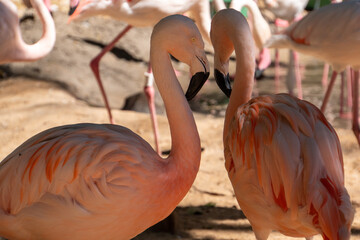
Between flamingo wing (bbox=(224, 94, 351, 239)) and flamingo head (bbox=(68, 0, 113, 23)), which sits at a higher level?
flamingo head (bbox=(68, 0, 113, 23))

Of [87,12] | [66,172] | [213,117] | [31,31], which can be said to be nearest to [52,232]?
[66,172]

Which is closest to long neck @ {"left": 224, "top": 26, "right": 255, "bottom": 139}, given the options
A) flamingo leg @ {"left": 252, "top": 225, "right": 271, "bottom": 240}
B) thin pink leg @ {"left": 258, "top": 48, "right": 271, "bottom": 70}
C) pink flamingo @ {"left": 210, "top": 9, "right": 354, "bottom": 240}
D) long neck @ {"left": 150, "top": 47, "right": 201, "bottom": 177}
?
pink flamingo @ {"left": 210, "top": 9, "right": 354, "bottom": 240}

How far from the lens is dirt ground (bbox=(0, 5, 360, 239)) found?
336 centimetres

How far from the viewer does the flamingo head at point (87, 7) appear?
4219 mm

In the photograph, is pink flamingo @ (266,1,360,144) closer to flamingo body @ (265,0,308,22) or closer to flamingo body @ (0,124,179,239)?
flamingo body @ (0,124,179,239)

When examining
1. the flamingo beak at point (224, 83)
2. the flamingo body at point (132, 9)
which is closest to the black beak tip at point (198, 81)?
the flamingo beak at point (224, 83)

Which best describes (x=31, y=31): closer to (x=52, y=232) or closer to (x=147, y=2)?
(x=147, y=2)

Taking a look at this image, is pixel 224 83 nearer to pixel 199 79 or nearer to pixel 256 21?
pixel 199 79

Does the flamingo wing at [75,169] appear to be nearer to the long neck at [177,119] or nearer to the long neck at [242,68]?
the long neck at [177,119]

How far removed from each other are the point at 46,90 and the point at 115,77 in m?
1.42

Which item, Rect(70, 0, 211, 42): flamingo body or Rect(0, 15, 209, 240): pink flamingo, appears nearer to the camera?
Rect(0, 15, 209, 240): pink flamingo

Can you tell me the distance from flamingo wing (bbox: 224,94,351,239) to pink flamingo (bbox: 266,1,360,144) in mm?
1509

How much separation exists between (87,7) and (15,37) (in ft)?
2.10

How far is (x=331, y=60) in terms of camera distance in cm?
396
